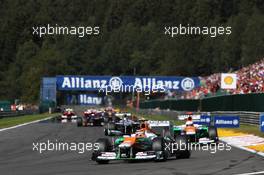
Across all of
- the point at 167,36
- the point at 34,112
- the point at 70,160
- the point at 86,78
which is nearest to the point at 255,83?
the point at 70,160

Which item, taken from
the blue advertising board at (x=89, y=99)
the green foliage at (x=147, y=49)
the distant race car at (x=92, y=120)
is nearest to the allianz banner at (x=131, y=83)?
the green foliage at (x=147, y=49)

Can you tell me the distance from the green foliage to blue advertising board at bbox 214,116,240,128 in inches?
2784

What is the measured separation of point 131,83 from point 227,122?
180 ft

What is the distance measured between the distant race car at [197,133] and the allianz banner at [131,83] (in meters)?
63.9

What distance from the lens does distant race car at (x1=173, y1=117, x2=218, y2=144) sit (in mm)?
22016

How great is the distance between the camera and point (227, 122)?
111 feet

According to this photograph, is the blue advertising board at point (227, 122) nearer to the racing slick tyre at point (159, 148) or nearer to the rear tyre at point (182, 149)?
the rear tyre at point (182, 149)

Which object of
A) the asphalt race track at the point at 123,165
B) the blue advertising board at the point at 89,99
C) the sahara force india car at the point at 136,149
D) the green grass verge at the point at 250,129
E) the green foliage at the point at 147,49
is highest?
the green foliage at the point at 147,49

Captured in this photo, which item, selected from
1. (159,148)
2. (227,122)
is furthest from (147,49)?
(159,148)

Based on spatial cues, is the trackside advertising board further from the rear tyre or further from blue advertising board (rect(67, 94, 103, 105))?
blue advertising board (rect(67, 94, 103, 105))

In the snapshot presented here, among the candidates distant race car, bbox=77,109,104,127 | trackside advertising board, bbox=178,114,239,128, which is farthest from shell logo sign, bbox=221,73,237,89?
distant race car, bbox=77,109,104,127

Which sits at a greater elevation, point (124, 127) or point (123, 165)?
point (124, 127)

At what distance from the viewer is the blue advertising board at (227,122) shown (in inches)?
1319

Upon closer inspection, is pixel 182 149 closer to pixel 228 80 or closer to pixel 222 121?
pixel 222 121
